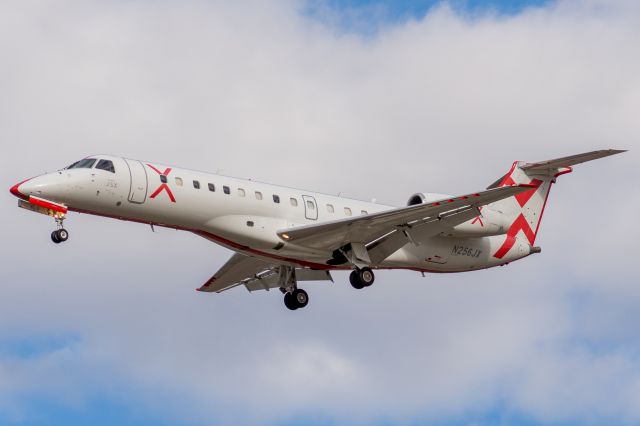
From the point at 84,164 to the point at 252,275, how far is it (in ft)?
24.0

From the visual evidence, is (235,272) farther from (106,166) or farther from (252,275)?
(106,166)

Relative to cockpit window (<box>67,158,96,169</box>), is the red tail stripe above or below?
below

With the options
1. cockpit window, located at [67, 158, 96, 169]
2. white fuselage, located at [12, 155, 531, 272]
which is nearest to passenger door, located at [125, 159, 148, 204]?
white fuselage, located at [12, 155, 531, 272]

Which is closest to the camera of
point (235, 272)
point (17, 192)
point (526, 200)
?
point (17, 192)

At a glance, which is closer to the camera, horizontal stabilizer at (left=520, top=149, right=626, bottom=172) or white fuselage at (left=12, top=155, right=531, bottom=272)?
white fuselage at (left=12, top=155, right=531, bottom=272)

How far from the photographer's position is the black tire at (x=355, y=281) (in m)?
32.5

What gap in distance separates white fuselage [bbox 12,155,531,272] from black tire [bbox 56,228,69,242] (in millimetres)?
733

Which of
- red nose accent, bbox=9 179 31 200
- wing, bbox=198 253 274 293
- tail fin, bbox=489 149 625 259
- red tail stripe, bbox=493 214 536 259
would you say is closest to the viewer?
red nose accent, bbox=9 179 31 200

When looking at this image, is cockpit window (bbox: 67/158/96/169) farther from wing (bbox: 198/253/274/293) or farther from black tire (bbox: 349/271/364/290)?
black tire (bbox: 349/271/364/290)

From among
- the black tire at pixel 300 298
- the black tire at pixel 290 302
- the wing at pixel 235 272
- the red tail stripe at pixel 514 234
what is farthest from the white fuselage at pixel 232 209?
the wing at pixel 235 272

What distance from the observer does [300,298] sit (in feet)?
113

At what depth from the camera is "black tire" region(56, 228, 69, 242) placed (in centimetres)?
2902

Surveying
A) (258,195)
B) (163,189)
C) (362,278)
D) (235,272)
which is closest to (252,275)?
(235,272)

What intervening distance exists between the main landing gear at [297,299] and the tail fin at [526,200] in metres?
5.50
